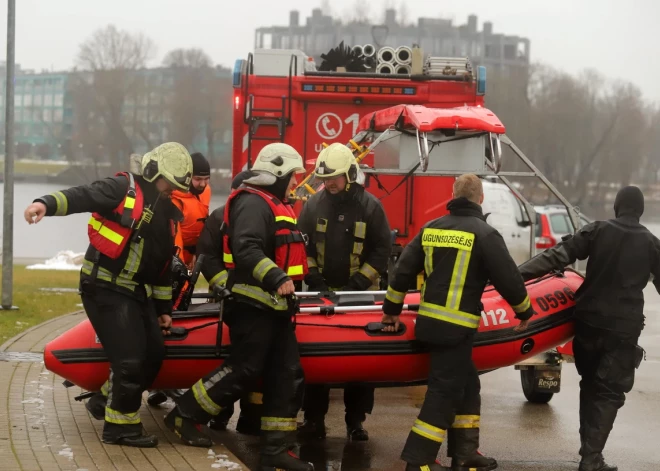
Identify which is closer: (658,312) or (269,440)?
(269,440)

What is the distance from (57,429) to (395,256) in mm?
3646

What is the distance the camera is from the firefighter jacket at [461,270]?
19.4 feet

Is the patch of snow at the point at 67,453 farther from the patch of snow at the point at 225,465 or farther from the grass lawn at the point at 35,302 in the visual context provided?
the grass lawn at the point at 35,302

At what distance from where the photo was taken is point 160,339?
20.5 ft

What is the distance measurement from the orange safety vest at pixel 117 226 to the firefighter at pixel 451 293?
4.94 feet

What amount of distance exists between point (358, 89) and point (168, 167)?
15.7 ft

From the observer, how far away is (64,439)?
19.7ft

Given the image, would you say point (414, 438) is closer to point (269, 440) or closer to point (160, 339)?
point (269, 440)

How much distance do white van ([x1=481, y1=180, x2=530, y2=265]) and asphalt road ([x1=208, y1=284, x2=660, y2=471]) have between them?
7.25 metres

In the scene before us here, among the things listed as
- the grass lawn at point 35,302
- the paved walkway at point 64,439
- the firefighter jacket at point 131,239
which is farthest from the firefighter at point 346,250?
the grass lawn at point 35,302

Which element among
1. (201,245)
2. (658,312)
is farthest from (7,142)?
(658,312)

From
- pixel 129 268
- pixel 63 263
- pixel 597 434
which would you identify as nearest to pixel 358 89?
pixel 129 268

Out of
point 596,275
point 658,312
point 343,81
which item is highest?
point 343,81

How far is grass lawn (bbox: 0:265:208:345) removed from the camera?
35.5 ft
